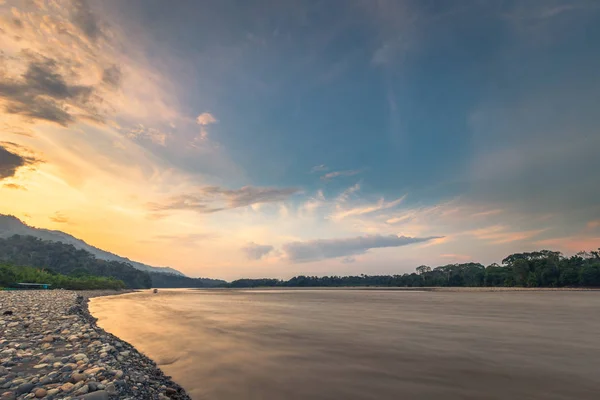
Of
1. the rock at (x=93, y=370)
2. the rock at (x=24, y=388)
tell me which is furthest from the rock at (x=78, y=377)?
the rock at (x=24, y=388)

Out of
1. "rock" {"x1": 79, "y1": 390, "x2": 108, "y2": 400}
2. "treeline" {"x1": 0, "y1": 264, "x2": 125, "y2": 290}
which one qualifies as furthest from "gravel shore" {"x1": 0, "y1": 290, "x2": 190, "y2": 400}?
"treeline" {"x1": 0, "y1": 264, "x2": 125, "y2": 290}

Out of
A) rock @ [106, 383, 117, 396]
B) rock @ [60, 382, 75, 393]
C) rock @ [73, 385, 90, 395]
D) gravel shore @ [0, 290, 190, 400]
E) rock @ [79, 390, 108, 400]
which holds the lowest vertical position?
gravel shore @ [0, 290, 190, 400]

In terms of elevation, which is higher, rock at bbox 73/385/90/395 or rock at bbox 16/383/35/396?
rock at bbox 73/385/90/395

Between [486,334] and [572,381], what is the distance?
8592mm

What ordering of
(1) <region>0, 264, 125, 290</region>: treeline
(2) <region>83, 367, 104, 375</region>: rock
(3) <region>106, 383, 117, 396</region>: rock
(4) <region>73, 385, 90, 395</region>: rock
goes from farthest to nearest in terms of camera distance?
(1) <region>0, 264, 125, 290</region>: treeline < (2) <region>83, 367, 104, 375</region>: rock < (3) <region>106, 383, 117, 396</region>: rock < (4) <region>73, 385, 90, 395</region>: rock

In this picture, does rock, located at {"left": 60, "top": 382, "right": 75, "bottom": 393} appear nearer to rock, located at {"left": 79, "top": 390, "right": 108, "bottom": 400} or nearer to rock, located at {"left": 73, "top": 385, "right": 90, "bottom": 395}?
rock, located at {"left": 73, "top": 385, "right": 90, "bottom": 395}

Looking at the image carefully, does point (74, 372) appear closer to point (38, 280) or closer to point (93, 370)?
point (93, 370)

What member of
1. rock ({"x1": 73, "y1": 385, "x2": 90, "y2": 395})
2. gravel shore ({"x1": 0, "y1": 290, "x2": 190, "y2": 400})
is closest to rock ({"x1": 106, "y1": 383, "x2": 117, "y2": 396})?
gravel shore ({"x1": 0, "y1": 290, "x2": 190, "y2": 400})

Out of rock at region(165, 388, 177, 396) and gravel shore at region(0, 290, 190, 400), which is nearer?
gravel shore at region(0, 290, 190, 400)

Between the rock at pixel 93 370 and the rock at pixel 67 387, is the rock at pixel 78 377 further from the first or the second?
the rock at pixel 67 387

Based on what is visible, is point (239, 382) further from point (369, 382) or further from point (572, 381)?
point (572, 381)

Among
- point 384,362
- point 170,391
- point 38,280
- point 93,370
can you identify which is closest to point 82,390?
point 93,370

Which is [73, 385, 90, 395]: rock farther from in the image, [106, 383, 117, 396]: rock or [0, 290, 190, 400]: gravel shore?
[106, 383, 117, 396]: rock

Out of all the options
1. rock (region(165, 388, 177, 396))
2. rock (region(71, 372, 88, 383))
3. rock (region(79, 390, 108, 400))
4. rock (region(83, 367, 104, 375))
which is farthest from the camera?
rock (region(165, 388, 177, 396))
